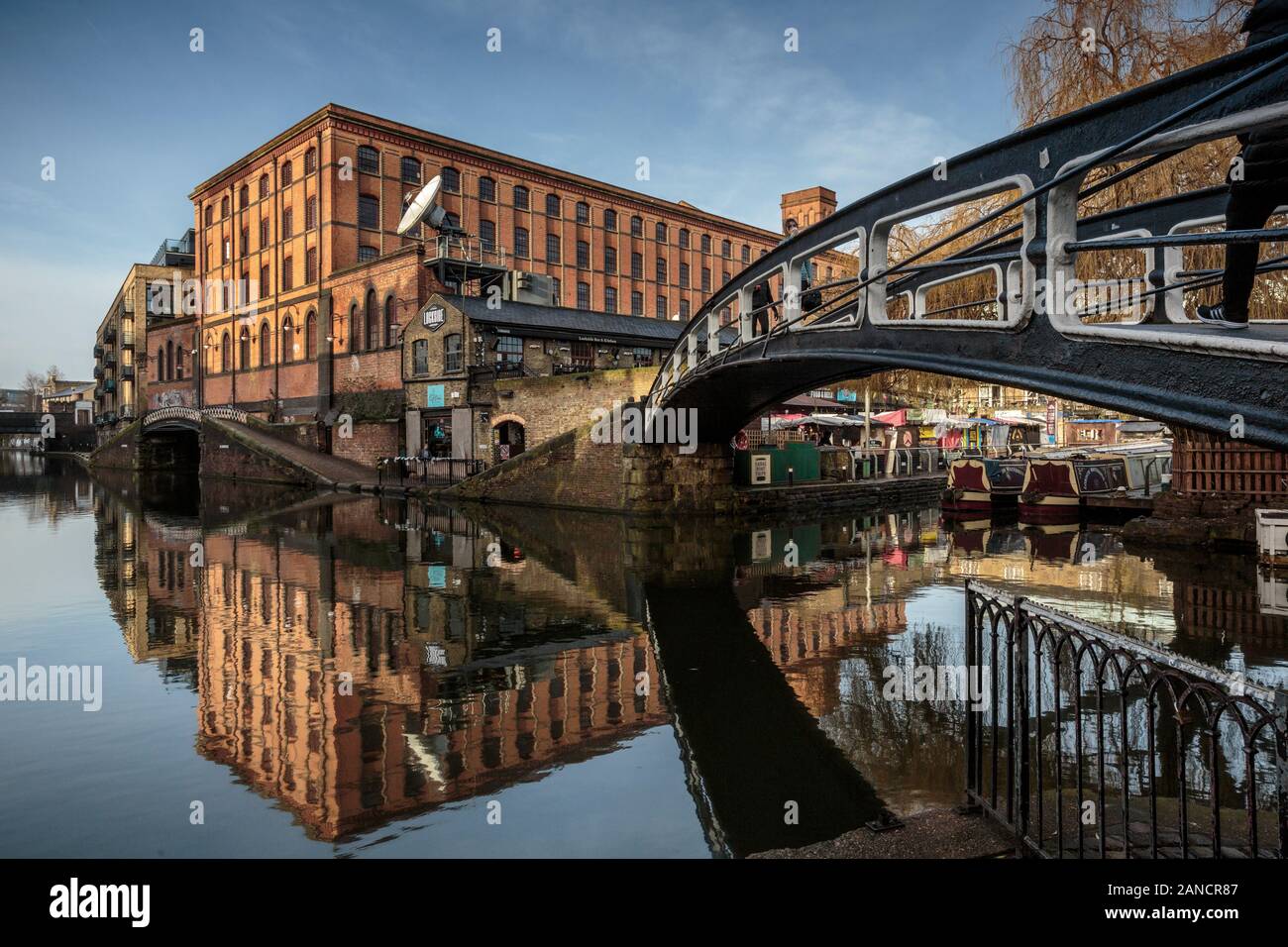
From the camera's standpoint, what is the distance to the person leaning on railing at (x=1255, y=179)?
3424 millimetres

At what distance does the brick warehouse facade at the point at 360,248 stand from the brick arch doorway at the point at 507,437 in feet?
19.4

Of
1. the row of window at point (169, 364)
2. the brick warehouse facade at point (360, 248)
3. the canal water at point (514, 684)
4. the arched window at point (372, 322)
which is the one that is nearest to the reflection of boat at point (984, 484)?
the canal water at point (514, 684)

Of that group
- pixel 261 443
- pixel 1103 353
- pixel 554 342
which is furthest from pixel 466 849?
pixel 261 443

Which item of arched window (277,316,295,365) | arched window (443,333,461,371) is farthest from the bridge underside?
arched window (277,316,295,365)

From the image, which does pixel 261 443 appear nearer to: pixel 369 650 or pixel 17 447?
pixel 369 650

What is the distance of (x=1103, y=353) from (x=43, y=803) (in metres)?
6.50

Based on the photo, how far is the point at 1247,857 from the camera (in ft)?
10.6

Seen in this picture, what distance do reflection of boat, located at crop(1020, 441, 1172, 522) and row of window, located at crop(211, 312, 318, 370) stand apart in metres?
31.3

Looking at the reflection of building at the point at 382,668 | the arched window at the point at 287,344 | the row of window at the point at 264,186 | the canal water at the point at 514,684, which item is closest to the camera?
the canal water at the point at 514,684

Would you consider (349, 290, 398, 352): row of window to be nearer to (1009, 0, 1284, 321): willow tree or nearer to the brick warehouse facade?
the brick warehouse facade

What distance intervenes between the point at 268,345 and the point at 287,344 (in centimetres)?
212

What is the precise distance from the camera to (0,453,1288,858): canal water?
16.2 feet

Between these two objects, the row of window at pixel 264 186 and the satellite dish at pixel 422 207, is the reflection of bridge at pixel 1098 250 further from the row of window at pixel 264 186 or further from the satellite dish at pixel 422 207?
the row of window at pixel 264 186
